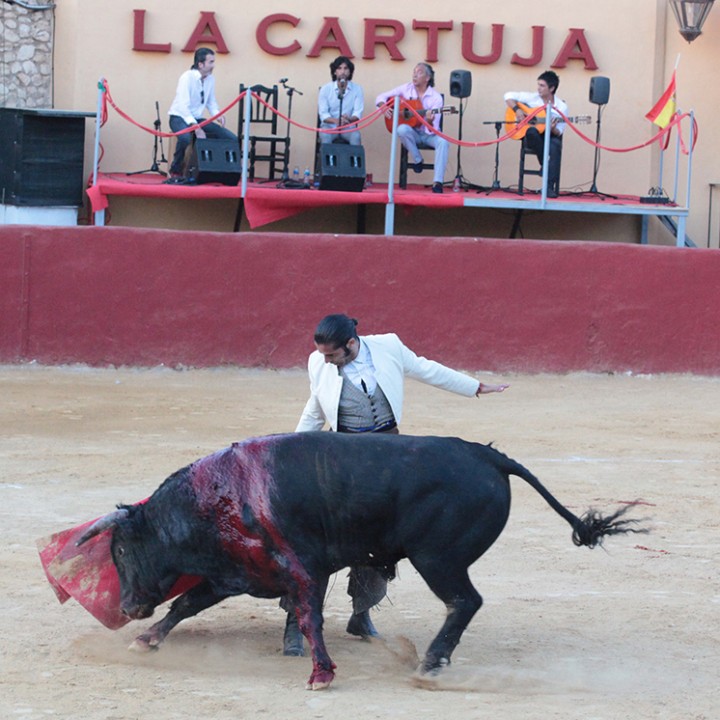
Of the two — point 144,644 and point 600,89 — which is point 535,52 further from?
point 144,644

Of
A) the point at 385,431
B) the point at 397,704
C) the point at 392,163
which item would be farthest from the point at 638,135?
the point at 397,704

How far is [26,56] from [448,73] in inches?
194

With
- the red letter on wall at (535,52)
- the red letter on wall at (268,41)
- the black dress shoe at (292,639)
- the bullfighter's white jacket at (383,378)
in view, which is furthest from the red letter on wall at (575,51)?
the black dress shoe at (292,639)

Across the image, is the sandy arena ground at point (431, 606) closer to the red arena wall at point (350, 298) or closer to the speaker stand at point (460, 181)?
the red arena wall at point (350, 298)

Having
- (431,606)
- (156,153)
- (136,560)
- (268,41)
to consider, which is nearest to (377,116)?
(268,41)

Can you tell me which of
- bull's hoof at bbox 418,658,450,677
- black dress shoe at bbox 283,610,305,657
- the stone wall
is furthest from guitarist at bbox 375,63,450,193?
A: bull's hoof at bbox 418,658,450,677

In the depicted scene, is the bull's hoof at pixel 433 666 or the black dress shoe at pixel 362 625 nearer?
the bull's hoof at pixel 433 666

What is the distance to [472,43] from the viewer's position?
1700cm

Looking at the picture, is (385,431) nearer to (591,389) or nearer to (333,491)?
(333,491)

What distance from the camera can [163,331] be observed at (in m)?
13.6

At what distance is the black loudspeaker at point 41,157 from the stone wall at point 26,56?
37.8 inches

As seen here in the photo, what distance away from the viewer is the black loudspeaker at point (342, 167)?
602 inches

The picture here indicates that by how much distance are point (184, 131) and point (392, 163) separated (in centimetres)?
221

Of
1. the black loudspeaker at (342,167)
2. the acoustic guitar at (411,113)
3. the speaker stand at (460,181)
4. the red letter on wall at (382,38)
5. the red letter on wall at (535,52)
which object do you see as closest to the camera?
the black loudspeaker at (342,167)
